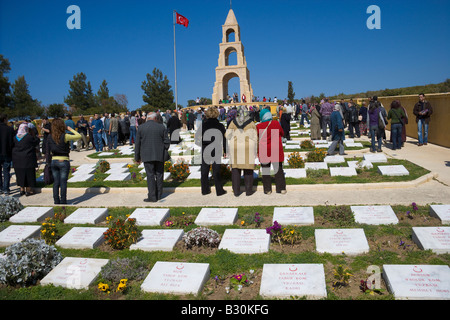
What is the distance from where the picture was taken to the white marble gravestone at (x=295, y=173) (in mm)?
10659

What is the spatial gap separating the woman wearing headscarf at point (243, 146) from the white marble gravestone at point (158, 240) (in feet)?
9.49

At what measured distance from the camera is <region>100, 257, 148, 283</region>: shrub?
17.3 ft

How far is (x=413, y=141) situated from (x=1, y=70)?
177 feet

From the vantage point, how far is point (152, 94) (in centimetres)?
7212

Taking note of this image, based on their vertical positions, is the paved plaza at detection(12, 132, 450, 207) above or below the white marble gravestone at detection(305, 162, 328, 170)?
below

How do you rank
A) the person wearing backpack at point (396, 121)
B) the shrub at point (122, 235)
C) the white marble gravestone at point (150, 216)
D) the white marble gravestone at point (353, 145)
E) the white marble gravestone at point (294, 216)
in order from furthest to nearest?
the white marble gravestone at point (353, 145), the person wearing backpack at point (396, 121), the white marble gravestone at point (150, 216), the white marble gravestone at point (294, 216), the shrub at point (122, 235)

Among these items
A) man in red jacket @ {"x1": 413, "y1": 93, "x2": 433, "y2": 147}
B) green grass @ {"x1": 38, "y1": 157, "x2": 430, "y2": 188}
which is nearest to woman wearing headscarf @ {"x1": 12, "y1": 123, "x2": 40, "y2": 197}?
green grass @ {"x1": 38, "y1": 157, "x2": 430, "y2": 188}

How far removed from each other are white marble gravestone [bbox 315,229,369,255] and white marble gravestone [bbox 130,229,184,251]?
246 centimetres

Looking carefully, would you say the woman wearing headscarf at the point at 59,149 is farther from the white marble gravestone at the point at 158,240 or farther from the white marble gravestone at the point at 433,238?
the white marble gravestone at the point at 433,238

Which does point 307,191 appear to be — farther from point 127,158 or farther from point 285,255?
point 127,158

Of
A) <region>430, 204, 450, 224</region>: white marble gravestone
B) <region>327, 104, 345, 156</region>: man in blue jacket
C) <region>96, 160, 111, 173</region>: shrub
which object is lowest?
<region>430, 204, 450, 224</region>: white marble gravestone

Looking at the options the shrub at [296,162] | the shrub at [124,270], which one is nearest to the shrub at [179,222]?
the shrub at [124,270]

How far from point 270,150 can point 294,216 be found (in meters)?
2.40

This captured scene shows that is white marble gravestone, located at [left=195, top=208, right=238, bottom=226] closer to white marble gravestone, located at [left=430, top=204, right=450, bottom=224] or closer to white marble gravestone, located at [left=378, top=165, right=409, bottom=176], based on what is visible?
white marble gravestone, located at [left=430, top=204, right=450, bottom=224]
